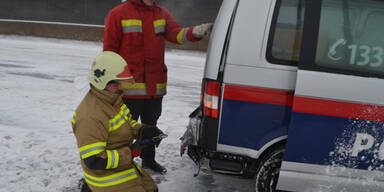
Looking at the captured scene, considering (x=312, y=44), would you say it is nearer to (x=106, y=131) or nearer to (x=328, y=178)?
(x=328, y=178)

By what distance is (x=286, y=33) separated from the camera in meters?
2.50

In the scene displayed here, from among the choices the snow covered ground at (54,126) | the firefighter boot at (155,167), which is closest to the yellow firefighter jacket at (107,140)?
the snow covered ground at (54,126)

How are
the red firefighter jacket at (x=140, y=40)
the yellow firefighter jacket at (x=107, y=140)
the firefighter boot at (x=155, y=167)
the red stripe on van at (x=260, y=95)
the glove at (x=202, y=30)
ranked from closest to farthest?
the yellow firefighter jacket at (x=107, y=140) → the red stripe on van at (x=260, y=95) → the red firefighter jacket at (x=140, y=40) → the glove at (x=202, y=30) → the firefighter boot at (x=155, y=167)

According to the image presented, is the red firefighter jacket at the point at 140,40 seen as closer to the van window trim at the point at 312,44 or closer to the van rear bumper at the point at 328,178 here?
the van window trim at the point at 312,44

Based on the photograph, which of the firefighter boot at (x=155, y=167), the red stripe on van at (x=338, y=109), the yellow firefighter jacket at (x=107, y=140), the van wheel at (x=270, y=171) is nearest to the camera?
the yellow firefighter jacket at (x=107, y=140)

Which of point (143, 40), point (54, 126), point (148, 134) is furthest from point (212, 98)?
point (54, 126)

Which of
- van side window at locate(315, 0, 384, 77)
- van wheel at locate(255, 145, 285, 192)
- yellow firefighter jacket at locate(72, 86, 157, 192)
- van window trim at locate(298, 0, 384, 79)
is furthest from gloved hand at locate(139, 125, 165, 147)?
van side window at locate(315, 0, 384, 77)

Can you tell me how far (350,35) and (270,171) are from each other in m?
1.18

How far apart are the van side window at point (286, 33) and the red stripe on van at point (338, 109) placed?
30 cm

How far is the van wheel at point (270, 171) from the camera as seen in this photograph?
2654mm

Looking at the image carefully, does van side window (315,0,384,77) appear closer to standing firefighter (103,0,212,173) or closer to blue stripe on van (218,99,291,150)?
blue stripe on van (218,99,291,150)

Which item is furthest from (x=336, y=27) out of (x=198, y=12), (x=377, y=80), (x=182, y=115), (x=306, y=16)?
(x=198, y=12)

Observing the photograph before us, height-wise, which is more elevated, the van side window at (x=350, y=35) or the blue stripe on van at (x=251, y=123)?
the van side window at (x=350, y=35)

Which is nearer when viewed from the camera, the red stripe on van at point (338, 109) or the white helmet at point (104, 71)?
the white helmet at point (104, 71)
